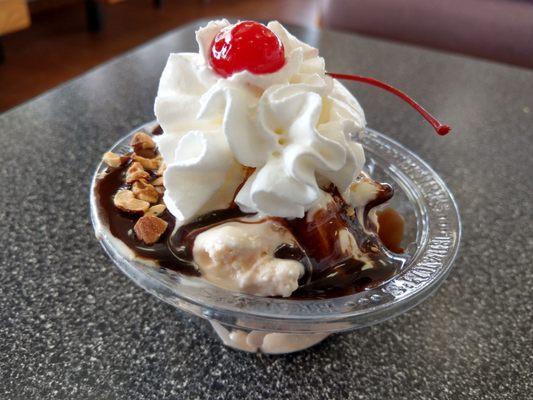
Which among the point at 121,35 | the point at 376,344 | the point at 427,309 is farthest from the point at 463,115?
the point at 121,35

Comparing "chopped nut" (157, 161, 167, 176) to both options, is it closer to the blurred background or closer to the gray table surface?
the gray table surface

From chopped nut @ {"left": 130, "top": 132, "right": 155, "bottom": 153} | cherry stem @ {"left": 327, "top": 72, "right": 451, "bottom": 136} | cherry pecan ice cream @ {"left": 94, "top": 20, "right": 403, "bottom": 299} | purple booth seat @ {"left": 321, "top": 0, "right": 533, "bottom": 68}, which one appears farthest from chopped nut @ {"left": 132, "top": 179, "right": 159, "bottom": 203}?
purple booth seat @ {"left": 321, "top": 0, "right": 533, "bottom": 68}

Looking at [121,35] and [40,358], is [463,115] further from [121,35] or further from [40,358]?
[121,35]

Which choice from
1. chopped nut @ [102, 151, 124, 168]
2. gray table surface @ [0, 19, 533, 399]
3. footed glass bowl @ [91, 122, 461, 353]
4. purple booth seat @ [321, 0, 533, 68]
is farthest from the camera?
purple booth seat @ [321, 0, 533, 68]

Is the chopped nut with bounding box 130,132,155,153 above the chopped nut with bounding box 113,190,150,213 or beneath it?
beneath

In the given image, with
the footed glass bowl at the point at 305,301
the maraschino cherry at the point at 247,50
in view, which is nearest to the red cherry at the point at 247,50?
the maraschino cherry at the point at 247,50

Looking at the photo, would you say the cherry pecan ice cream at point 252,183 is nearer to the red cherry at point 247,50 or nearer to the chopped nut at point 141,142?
the red cherry at point 247,50

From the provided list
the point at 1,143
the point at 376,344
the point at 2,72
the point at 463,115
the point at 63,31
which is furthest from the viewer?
the point at 63,31

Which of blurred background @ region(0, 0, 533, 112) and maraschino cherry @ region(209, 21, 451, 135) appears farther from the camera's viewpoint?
blurred background @ region(0, 0, 533, 112)
